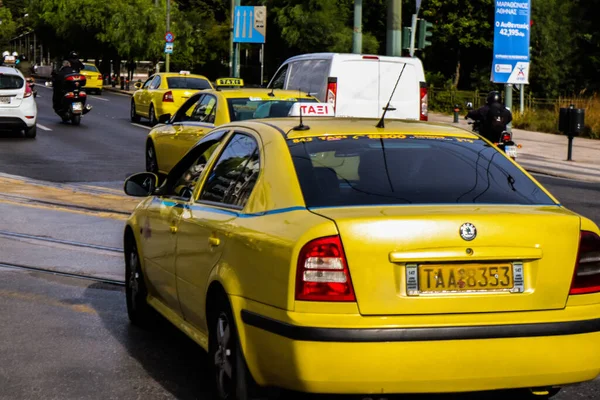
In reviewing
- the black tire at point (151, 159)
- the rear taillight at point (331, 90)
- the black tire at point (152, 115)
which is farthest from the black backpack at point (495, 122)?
the black tire at point (152, 115)

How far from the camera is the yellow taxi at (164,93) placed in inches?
1216

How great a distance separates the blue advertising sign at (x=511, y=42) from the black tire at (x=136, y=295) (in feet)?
68.7

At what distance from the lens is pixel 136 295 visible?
7605 mm

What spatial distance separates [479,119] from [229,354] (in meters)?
16.0

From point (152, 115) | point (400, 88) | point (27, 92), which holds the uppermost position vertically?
point (400, 88)

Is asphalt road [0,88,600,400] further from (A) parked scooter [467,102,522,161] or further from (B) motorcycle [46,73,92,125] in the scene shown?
(B) motorcycle [46,73,92,125]

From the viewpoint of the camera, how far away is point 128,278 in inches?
307

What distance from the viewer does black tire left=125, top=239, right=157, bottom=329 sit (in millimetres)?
7508

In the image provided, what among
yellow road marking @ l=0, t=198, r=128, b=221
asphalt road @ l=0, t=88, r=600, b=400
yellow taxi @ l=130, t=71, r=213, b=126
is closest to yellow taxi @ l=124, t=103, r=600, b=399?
asphalt road @ l=0, t=88, r=600, b=400

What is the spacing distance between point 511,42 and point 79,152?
10945 mm

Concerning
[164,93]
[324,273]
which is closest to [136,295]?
[324,273]

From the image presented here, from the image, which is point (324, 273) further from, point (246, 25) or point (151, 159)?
point (246, 25)

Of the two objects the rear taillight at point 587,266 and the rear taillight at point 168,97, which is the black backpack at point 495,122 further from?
the rear taillight at point 587,266

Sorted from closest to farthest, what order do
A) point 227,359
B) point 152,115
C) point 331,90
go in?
point 227,359 < point 331,90 < point 152,115
